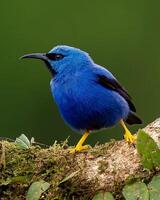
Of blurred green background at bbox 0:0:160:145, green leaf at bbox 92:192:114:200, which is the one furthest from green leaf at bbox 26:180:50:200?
blurred green background at bbox 0:0:160:145

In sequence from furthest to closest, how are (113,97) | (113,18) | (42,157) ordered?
(113,18), (113,97), (42,157)

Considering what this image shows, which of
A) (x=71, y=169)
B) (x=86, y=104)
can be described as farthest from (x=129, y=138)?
(x=86, y=104)

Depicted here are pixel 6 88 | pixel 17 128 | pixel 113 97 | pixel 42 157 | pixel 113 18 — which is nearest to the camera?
pixel 42 157

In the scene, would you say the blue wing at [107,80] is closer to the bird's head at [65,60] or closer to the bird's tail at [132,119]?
the bird's head at [65,60]

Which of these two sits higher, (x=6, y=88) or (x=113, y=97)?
(x=113, y=97)

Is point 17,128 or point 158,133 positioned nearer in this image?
point 158,133

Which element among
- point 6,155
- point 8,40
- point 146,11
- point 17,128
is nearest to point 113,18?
point 146,11

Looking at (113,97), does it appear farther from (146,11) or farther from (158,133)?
(146,11)
